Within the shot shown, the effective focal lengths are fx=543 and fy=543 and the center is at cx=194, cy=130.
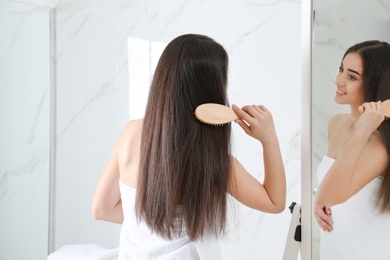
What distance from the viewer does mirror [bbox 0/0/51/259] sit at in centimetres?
228

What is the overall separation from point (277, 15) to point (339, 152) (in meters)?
1.12

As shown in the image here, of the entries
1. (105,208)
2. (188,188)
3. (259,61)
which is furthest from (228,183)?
(259,61)

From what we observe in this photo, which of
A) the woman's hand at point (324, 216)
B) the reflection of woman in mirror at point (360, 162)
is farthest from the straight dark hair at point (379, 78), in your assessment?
the woman's hand at point (324, 216)

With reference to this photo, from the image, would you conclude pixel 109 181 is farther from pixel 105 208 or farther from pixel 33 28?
pixel 33 28

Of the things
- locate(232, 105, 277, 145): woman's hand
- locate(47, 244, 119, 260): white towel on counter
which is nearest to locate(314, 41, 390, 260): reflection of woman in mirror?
locate(232, 105, 277, 145): woman's hand

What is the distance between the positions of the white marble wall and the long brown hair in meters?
0.93

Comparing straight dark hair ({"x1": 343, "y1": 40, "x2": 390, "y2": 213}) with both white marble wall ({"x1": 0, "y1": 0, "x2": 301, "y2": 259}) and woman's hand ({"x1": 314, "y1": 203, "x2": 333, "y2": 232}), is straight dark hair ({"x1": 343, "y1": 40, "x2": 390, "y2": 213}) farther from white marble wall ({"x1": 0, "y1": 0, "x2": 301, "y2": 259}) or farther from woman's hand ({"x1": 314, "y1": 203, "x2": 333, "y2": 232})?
white marble wall ({"x1": 0, "y1": 0, "x2": 301, "y2": 259})

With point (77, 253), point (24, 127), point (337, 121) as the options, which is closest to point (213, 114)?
point (337, 121)

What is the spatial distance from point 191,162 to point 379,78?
38 cm

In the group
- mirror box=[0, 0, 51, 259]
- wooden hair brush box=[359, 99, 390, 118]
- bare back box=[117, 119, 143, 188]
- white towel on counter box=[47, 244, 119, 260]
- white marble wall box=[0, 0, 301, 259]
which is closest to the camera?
wooden hair brush box=[359, 99, 390, 118]

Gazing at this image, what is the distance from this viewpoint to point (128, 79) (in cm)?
226

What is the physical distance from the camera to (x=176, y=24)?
2145mm

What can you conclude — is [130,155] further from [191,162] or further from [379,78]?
[379,78]

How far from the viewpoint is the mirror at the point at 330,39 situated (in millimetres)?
917
